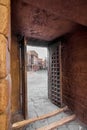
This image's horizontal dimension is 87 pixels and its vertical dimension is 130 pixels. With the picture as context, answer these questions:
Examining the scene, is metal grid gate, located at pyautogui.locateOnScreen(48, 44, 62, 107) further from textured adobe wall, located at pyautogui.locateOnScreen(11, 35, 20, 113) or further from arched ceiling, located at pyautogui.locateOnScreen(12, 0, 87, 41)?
arched ceiling, located at pyautogui.locateOnScreen(12, 0, 87, 41)

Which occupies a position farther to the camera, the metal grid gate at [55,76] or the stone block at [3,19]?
the metal grid gate at [55,76]

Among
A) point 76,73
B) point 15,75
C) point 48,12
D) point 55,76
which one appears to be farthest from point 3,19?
point 55,76

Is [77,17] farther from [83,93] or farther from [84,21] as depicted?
[83,93]

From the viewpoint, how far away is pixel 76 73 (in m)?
2.41

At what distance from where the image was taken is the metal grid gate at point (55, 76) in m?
3.18

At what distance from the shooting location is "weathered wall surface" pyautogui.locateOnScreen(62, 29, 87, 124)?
2.19 metres

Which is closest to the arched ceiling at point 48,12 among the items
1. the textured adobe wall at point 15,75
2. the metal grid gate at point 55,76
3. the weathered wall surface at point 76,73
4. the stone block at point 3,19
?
the weathered wall surface at point 76,73

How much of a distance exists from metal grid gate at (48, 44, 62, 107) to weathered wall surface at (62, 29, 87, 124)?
0.31 meters

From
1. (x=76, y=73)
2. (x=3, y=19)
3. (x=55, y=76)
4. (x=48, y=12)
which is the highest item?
(x=48, y=12)

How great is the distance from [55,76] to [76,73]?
1.05m

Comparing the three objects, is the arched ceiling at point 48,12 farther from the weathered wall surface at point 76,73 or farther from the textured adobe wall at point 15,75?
the textured adobe wall at point 15,75

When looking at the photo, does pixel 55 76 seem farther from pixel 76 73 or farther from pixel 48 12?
pixel 48 12

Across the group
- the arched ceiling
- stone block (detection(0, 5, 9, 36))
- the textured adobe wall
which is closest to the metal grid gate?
the textured adobe wall

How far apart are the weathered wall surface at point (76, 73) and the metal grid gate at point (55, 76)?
1.01ft
